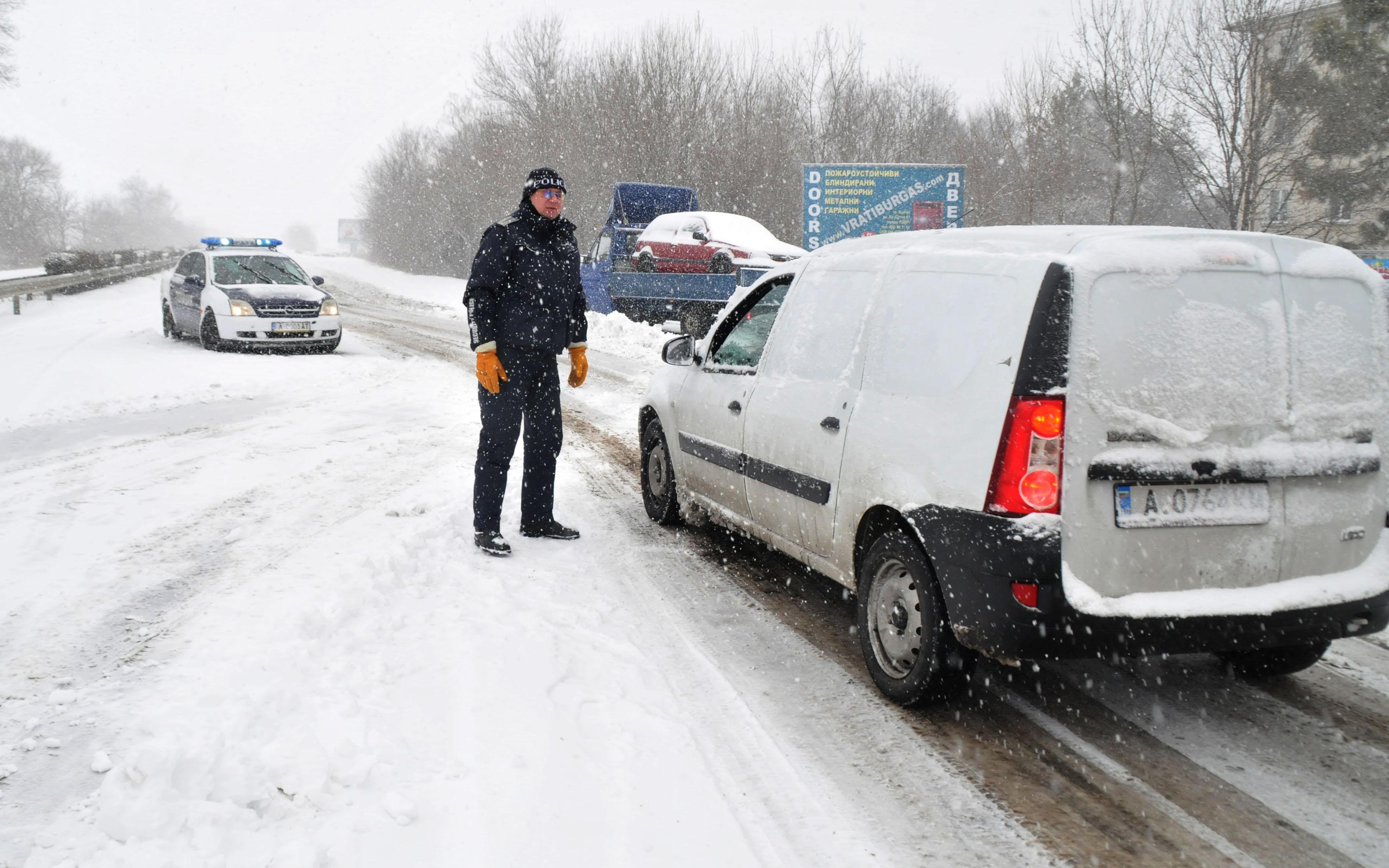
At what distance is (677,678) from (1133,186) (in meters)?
21.4

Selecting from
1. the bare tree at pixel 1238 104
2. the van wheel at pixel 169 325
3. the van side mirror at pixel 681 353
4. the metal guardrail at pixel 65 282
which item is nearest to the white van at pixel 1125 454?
the van side mirror at pixel 681 353

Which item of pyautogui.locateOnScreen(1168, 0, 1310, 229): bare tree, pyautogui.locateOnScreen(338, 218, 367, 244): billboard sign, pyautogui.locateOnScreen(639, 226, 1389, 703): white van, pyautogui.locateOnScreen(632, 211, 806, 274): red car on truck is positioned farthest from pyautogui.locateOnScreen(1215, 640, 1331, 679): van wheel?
pyautogui.locateOnScreen(338, 218, 367, 244): billboard sign

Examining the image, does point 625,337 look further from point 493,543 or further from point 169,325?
point 493,543

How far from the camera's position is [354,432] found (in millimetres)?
8477

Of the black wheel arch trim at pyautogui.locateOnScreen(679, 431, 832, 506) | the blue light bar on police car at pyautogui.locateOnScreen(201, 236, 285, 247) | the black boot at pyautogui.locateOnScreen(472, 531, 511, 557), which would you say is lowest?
the black boot at pyautogui.locateOnScreen(472, 531, 511, 557)

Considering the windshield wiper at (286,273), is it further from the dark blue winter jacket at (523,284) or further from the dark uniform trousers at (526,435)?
the dark uniform trousers at (526,435)

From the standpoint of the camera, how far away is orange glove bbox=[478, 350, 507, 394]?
4.99m

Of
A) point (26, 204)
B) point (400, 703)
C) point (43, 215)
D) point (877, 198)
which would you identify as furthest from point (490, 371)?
point (43, 215)

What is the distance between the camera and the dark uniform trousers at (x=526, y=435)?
16.9 feet

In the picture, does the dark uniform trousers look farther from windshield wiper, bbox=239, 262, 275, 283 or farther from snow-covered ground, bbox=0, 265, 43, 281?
snow-covered ground, bbox=0, 265, 43, 281

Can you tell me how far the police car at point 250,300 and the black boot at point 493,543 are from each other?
1017 centimetres

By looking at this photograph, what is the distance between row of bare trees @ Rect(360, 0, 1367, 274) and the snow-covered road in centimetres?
1752

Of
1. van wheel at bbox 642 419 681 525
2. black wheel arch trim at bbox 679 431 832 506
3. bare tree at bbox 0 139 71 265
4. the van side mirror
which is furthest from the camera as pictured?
bare tree at bbox 0 139 71 265

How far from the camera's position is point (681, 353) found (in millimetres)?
5566
